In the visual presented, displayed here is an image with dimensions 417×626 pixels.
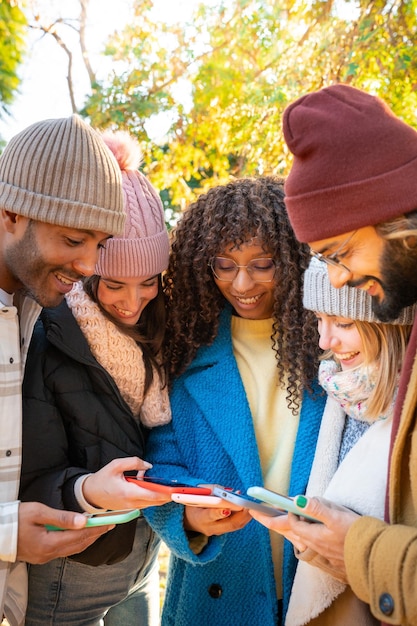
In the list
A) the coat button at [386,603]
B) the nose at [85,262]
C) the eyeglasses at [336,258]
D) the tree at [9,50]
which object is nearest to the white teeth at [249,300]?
the nose at [85,262]

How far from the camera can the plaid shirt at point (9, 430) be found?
7.29 ft

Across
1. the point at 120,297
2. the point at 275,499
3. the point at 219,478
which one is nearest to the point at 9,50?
the point at 120,297

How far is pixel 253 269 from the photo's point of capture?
2.65 metres

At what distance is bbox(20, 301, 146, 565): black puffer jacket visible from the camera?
2377mm

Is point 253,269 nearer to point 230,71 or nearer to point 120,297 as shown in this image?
point 120,297

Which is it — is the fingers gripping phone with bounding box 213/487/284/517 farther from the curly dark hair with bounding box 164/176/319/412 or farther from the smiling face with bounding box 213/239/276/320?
the smiling face with bounding box 213/239/276/320

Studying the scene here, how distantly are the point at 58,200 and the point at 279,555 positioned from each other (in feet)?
4.75

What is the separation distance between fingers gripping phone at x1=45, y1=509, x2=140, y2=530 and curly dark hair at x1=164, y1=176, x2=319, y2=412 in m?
0.62

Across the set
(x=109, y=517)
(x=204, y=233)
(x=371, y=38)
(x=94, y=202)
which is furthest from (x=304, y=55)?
(x=109, y=517)

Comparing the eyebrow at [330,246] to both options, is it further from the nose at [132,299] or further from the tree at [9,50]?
the tree at [9,50]

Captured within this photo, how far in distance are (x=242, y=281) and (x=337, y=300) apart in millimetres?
523

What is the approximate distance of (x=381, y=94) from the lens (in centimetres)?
552

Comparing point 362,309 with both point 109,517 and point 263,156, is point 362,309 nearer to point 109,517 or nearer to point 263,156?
point 109,517

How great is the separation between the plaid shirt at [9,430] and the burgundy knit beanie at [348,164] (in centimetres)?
98
